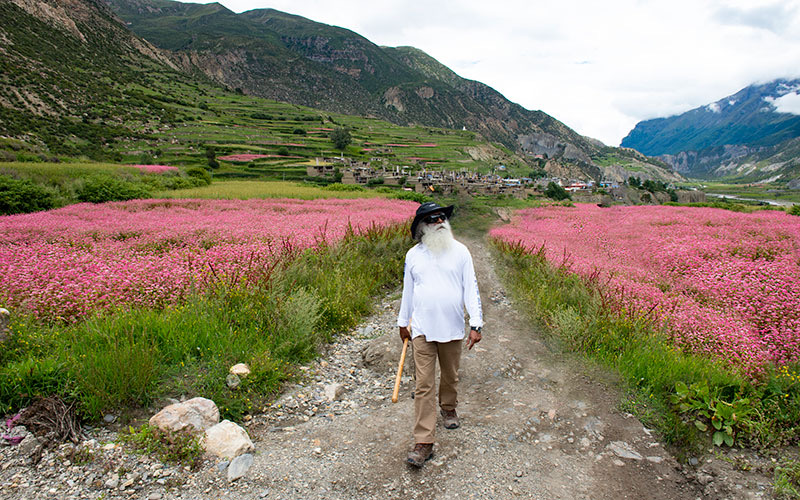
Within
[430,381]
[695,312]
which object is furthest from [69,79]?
[695,312]

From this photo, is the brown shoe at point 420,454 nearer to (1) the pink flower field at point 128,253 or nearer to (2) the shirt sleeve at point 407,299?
(2) the shirt sleeve at point 407,299

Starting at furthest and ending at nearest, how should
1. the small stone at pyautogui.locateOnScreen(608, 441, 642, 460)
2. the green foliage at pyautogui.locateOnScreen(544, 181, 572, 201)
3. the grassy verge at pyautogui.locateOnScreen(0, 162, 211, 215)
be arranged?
the green foliage at pyautogui.locateOnScreen(544, 181, 572, 201) → the grassy verge at pyautogui.locateOnScreen(0, 162, 211, 215) → the small stone at pyautogui.locateOnScreen(608, 441, 642, 460)

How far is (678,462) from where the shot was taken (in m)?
4.21

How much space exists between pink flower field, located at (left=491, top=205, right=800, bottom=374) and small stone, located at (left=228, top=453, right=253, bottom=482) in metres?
7.04

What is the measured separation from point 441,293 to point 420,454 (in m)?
1.83

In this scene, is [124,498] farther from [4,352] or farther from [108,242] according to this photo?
[108,242]

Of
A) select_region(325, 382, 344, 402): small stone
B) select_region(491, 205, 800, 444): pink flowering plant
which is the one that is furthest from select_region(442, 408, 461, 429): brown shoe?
select_region(491, 205, 800, 444): pink flowering plant

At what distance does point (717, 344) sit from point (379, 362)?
5.87m

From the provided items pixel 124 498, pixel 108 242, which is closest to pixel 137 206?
pixel 108 242

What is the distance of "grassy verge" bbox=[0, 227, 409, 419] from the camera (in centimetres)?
436

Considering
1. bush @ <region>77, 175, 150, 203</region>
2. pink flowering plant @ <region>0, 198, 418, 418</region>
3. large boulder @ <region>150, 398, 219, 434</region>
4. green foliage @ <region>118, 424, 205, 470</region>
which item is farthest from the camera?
bush @ <region>77, 175, 150, 203</region>

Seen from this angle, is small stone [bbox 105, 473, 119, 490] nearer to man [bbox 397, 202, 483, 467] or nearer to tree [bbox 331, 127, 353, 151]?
man [bbox 397, 202, 483, 467]

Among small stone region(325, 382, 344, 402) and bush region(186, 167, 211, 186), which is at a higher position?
bush region(186, 167, 211, 186)

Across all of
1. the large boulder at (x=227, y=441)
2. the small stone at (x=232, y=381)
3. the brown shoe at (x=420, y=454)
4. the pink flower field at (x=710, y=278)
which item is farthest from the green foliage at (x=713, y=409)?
the small stone at (x=232, y=381)
